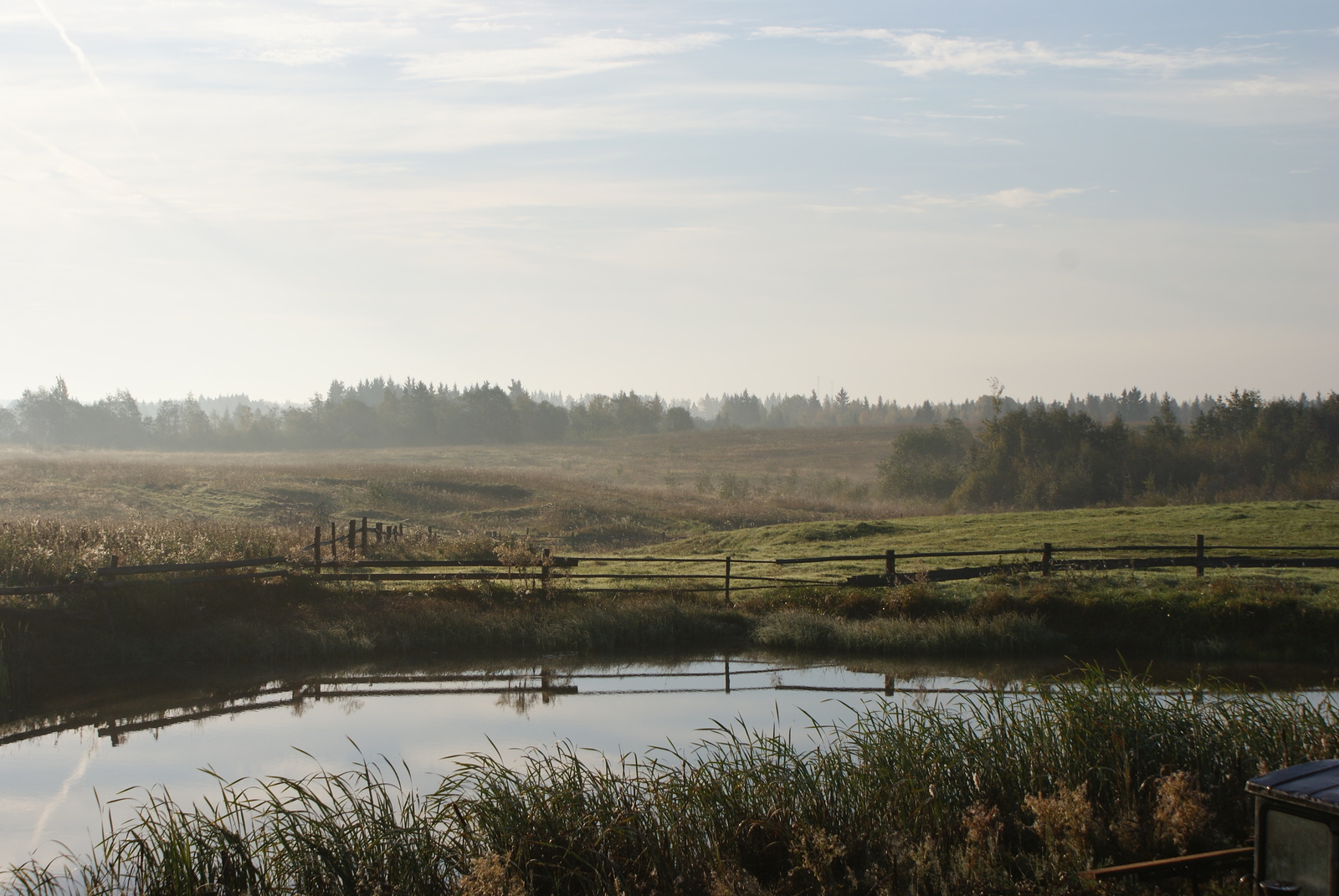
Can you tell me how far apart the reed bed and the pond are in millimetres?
1340

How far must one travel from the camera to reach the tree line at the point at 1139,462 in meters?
51.5

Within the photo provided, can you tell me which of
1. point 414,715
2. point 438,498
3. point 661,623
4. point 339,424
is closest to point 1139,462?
point 438,498

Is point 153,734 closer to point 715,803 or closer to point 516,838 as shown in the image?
point 516,838

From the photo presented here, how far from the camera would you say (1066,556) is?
87.0 ft

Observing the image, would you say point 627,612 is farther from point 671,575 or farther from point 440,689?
point 440,689

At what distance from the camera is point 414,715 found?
15.0 metres

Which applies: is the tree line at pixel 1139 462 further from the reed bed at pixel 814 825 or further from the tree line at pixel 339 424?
the tree line at pixel 339 424

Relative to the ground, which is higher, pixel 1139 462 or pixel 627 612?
pixel 1139 462

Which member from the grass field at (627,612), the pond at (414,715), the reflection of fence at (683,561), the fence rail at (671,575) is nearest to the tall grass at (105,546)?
the grass field at (627,612)

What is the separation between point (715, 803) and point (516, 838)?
1.71 meters

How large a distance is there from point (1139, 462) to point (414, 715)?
50.6 meters

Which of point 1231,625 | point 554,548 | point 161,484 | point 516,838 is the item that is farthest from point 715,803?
point 161,484

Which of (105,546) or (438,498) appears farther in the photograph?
(438,498)

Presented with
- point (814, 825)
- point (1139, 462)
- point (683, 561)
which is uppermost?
point (1139, 462)
